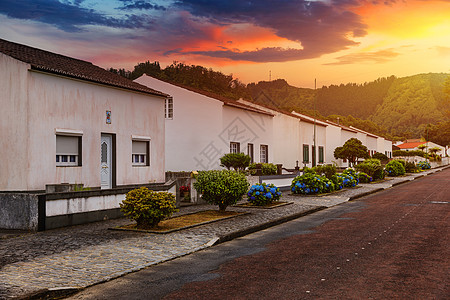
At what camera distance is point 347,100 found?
531 ft

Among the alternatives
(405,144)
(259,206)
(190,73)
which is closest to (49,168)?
(259,206)

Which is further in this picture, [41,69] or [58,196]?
A: [41,69]

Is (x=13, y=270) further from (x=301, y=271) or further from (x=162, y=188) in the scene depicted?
(x=162, y=188)

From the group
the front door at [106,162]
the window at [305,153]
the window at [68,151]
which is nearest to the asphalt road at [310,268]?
the window at [68,151]

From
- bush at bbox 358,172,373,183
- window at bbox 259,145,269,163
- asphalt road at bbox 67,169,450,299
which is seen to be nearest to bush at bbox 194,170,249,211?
asphalt road at bbox 67,169,450,299

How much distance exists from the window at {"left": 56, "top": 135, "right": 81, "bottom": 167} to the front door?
1409 mm

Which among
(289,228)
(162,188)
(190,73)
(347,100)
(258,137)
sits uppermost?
(347,100)

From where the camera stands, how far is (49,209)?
36.7 ft

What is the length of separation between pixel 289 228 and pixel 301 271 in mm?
5138

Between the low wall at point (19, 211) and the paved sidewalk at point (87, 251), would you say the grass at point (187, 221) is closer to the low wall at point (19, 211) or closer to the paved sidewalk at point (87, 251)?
the paved sidewalk at point (87, 251)

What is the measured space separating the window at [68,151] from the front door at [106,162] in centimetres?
141

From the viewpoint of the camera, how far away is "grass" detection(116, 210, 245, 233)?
11086 mm

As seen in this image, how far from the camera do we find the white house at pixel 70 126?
1431cm

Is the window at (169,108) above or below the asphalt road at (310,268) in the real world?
above
